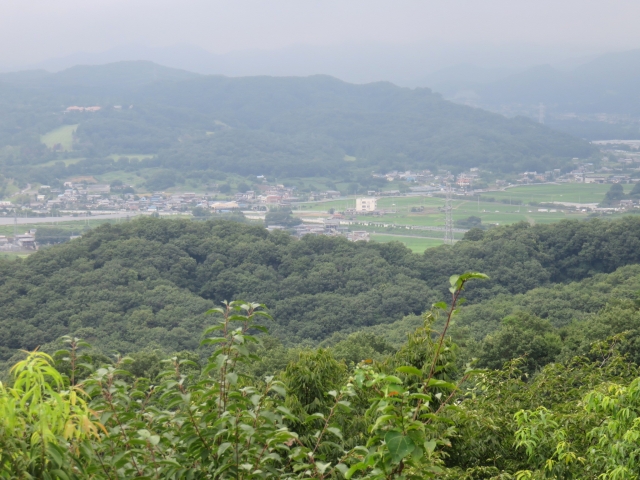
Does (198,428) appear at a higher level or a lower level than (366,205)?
higher

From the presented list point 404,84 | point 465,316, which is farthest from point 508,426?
point 404,84

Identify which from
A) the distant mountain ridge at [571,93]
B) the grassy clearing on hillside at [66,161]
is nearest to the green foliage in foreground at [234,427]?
the grassy clearing on hillside at [66,161]

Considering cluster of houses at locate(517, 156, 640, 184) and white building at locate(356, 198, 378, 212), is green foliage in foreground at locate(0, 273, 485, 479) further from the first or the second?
cluster of houses at locate(517, 156, 640, 184)

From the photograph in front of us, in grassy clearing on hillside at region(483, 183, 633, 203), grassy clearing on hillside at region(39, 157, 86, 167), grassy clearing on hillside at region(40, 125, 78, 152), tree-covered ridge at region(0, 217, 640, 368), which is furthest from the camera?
grassy clearing on hillside at region(40, 125, 78, 152)

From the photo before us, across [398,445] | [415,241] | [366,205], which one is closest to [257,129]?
[366,205]

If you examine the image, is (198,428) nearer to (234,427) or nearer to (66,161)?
(234,427)

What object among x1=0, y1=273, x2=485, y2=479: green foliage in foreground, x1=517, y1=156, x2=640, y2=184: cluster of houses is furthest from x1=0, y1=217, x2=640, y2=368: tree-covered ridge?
x1=517, y1=156, x2=640, y2=184: cluster of houses

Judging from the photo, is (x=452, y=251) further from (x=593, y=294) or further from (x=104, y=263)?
(x=104, y=263)
